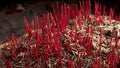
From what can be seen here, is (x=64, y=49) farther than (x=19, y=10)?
No

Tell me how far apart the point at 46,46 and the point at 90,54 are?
61 centimetres

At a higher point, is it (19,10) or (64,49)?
(19,10)

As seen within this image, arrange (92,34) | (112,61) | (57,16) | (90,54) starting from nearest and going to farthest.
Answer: (112,61) < (90,54) < (92,34) < (57,16)

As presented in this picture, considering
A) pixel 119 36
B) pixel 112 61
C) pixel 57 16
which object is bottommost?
pixel 112 61

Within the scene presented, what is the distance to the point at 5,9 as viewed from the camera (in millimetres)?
6500

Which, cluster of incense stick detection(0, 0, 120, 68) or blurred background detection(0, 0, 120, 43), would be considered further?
blurred background detection(0, 0, 120, 43)

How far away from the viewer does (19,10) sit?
6.46 meters

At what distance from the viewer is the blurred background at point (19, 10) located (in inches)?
228

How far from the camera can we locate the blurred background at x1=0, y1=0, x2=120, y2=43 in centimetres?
579

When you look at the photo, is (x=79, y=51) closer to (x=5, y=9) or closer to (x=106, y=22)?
(x=106, y=22)

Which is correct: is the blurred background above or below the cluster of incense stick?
above

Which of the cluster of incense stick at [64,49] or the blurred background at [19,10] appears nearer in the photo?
the cluster of incense stick at [64,49]

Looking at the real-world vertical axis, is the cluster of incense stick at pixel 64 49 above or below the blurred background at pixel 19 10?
below

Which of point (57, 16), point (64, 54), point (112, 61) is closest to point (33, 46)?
point (64, 54)
